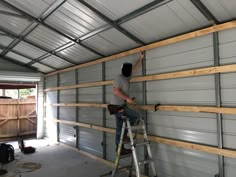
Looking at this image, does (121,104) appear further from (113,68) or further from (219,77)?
(219,77)

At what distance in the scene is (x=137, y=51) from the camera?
4102mm

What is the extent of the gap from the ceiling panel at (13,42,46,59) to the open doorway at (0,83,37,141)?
233 cm

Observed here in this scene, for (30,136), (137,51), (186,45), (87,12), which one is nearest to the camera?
(186,45)

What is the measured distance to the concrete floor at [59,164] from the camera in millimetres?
4367

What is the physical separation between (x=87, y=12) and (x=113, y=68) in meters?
1.57

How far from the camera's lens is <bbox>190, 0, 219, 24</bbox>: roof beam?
2602mm

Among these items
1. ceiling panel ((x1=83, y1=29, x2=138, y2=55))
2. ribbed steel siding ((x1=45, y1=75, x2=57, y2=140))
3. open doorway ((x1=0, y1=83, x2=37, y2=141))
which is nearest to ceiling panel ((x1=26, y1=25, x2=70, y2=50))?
ceiling panel ((x1=83, y1=29, x2=138, y2=55))

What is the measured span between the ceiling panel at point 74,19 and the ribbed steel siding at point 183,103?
115 cm

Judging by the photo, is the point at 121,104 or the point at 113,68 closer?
the point at 121,104

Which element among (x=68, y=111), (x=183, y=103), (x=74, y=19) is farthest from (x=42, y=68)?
(x=183, y=103)

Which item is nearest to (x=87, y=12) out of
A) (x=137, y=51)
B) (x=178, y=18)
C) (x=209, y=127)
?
(x=137, y=51)

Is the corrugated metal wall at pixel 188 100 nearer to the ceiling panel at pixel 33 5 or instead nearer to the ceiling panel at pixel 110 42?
the ceiling panel at pixel 110 42

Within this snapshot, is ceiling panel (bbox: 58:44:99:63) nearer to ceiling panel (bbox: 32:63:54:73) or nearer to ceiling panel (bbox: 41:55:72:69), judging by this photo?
ceiling panel (bbox: 41:55:72:69)

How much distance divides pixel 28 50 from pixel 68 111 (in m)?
2.08
